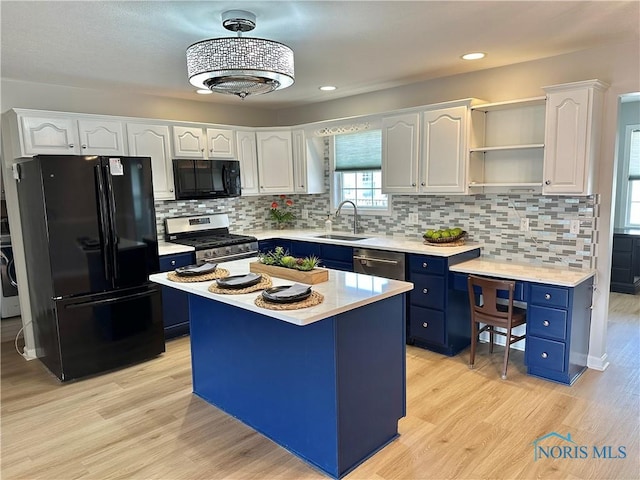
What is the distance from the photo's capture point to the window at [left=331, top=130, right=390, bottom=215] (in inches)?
191

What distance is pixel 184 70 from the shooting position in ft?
11.7

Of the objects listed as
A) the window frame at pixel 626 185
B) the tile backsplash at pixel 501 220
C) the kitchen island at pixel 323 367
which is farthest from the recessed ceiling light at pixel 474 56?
the window frame at pixel 626 185

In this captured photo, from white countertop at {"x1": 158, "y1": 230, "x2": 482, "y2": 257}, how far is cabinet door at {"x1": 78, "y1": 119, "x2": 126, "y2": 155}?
103 centimetres

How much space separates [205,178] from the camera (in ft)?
15.4

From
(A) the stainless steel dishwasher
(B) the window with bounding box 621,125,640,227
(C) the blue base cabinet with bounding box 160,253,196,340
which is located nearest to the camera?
(A) the stainless steel dishwasher

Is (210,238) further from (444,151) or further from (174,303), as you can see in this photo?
(444,151)

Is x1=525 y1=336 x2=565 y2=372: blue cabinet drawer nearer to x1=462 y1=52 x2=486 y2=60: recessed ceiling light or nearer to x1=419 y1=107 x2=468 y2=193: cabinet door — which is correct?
x1=419 y1=107 x2=468 y2=193: cabinet door

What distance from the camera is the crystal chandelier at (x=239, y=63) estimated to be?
2121 mm

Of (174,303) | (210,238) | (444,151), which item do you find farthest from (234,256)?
(444,151)

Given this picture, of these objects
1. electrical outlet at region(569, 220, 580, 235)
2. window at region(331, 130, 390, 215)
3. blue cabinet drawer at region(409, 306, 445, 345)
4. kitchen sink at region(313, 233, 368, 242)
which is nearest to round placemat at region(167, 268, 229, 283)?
blue cabinet drawer at region(409, 306, 445, 345)

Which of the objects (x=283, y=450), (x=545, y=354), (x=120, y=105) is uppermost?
(x=120, y=105)

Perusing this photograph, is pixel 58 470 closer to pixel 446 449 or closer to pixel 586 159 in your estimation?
pixel 446 449

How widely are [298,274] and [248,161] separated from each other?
2723 mm

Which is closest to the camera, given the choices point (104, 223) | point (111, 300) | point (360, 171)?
point (104, 223)
